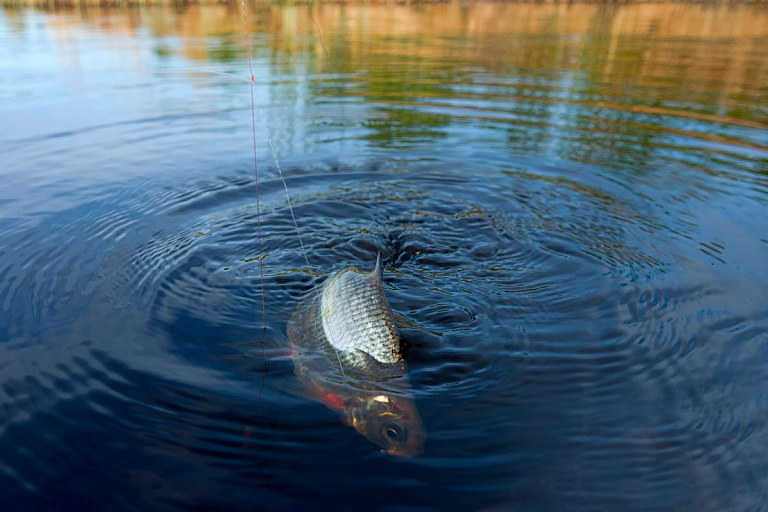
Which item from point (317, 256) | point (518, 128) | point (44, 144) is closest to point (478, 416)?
point (317, 256)

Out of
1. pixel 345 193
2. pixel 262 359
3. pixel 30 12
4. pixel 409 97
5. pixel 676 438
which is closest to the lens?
pixel 676 438

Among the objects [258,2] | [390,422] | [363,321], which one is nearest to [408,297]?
[363,321]

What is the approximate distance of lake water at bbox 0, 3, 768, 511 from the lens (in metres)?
3.07

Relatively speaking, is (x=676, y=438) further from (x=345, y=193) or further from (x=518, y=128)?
(x=518, y=128)

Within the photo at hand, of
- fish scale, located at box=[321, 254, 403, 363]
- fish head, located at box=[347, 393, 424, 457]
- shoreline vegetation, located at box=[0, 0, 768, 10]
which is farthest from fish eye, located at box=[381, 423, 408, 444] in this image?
shoreline vegetation, located at box=[0, 0, 768, 10]

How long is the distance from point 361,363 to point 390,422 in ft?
1.57

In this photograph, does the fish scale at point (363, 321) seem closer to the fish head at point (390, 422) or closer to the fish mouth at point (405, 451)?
the fish head at point (390, 422)

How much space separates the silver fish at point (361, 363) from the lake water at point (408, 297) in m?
0.13

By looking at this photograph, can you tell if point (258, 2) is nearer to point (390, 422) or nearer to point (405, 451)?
point (390, 422)

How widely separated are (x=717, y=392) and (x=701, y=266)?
5.93 feet

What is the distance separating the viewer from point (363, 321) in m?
3.69

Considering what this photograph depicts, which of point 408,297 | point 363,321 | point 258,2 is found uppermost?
point 258,2

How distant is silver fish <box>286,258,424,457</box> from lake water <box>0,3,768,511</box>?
0.41ft

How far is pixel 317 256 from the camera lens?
5.39 m
